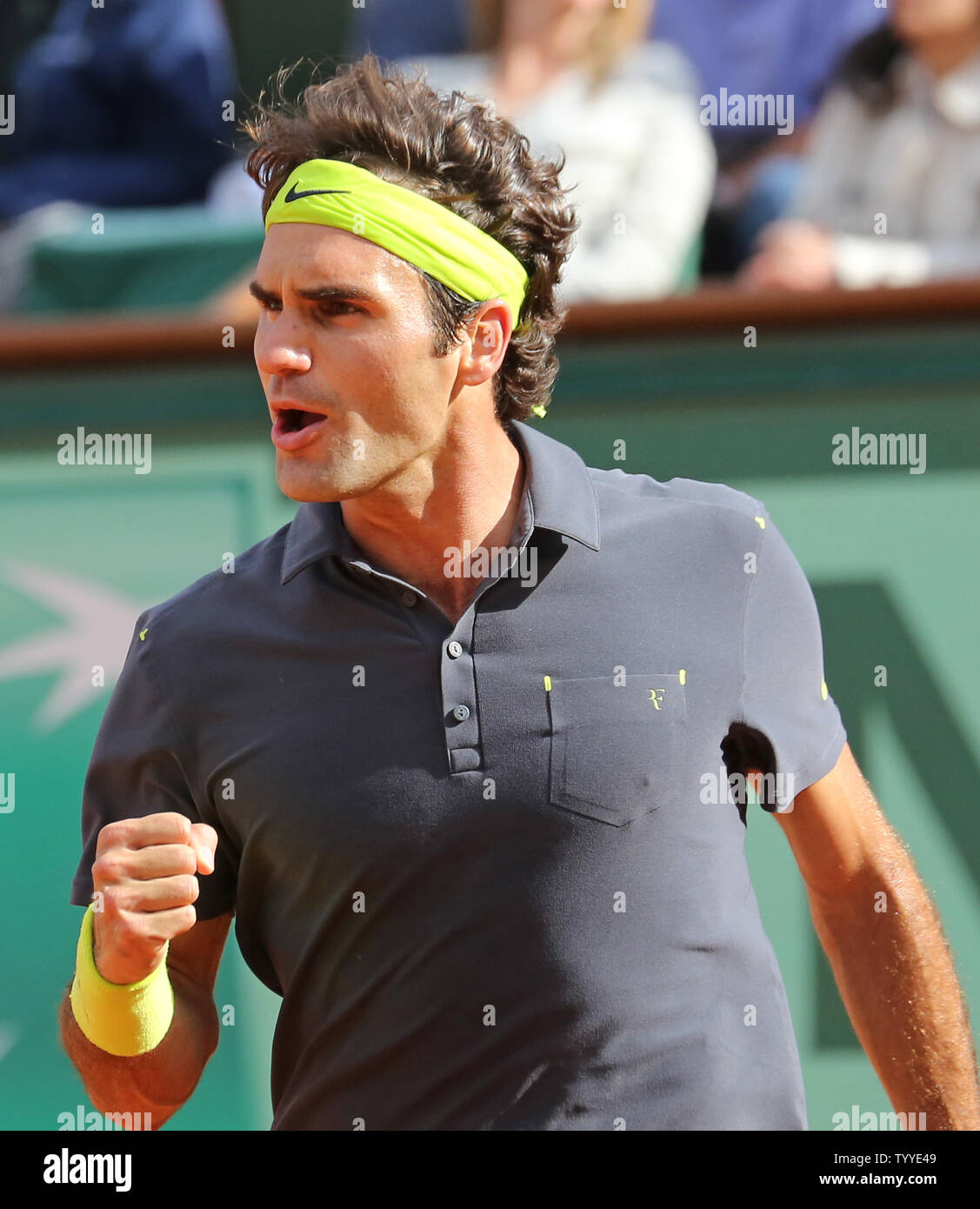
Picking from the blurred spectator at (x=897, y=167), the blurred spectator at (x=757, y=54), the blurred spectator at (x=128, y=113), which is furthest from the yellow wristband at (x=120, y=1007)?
the blurred spectator at (x=128, y=113)

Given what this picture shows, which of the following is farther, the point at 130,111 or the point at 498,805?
the point at 130,111

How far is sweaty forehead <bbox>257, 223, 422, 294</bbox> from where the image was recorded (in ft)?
6.82

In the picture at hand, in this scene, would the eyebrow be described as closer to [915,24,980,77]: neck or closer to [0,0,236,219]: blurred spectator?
[915,24,980,77]: neck

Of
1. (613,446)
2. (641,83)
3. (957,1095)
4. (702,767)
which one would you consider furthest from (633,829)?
(641,83)

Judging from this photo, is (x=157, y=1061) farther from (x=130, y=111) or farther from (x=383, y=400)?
(x=130, y=111)

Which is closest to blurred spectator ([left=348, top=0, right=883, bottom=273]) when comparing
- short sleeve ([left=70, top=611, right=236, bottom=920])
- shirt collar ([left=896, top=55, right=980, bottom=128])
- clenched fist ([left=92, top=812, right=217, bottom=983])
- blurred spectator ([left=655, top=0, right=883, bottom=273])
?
blurred spectator ([left=655, top=0, right=883, bottom=273])

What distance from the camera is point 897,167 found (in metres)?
4.17

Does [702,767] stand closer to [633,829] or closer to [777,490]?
[633,829]

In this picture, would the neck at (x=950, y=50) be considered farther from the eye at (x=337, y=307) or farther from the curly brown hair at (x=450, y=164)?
the eye at (x=337, y=307)

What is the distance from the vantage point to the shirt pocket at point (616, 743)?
2002 millimetres

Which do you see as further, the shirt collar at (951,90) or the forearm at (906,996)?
the shirt collar at (951,90)

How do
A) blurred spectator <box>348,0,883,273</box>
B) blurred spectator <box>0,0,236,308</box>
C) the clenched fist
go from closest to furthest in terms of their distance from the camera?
1. the clenched fist
2. blurred spectator <box>348,0,883,273</box>
3. blurred spectator <box>0,0,236,308</box>

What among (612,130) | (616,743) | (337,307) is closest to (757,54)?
(612,130)

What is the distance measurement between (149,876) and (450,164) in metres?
1.07
